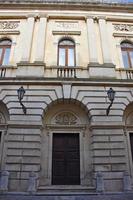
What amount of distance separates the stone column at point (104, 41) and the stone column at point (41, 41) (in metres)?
3.56

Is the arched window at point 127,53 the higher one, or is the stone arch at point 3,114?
the arched window at point 127,53

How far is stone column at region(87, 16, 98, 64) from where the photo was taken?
40.6 feet

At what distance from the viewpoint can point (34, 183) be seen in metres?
8.71

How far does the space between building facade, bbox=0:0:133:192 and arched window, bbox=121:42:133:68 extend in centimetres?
6

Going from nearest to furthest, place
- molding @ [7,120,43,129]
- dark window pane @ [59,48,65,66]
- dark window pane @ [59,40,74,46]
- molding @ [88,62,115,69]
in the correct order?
molding @ [7,120,43,129] < molding @ [88,62,115,69] < dark window pane @ [59,48,65,66] < dark window pane @ [59,40,74,46]

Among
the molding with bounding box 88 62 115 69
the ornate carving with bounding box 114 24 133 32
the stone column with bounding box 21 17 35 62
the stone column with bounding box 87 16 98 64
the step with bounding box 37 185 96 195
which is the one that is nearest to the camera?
the step with bounding box 37 185 96 195

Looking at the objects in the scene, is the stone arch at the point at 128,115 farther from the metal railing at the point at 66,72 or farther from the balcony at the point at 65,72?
the metal railing at the point at 66,72

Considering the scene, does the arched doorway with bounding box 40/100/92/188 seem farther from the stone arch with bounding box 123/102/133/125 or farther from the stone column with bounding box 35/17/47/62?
the stone column with bounding box 35/17/47/62

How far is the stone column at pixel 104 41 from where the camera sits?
40.6 ft

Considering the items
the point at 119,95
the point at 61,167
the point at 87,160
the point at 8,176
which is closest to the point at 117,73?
the point at 119,95

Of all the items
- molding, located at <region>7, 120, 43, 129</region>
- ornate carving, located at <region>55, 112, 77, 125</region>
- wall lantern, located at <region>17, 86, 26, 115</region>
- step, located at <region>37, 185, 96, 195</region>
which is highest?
wall lantern, located at <region>17, 86, 26, 115</region>

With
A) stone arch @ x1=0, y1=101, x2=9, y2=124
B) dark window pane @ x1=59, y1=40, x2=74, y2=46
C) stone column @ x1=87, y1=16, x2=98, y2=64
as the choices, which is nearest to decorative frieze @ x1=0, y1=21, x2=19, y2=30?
dark window pane @ x1=59, y1=40, x2=74, y2=46

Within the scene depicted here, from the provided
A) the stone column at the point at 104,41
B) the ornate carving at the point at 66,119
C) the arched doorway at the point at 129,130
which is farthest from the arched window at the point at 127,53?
the ornate carving at the point at 66,119

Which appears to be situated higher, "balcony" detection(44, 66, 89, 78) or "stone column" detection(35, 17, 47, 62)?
"stone column" detection(35, 17, 47, 62)
